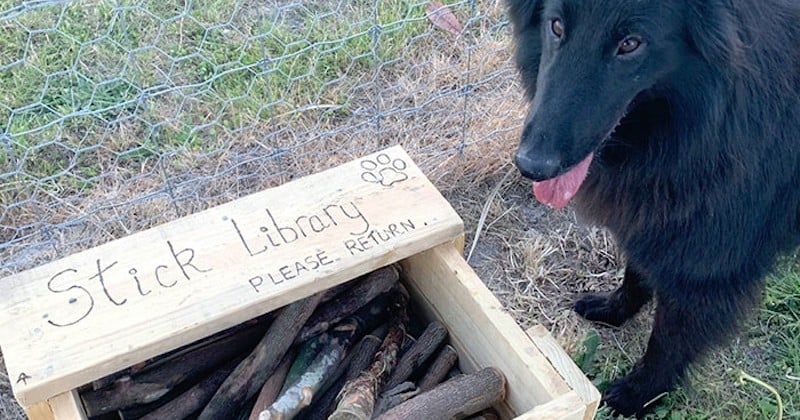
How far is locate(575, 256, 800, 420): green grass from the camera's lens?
6.28ft

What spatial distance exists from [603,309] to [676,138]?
2.46 feet

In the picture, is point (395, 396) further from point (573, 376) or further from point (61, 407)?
point (61, 407)

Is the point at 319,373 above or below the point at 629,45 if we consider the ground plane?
below

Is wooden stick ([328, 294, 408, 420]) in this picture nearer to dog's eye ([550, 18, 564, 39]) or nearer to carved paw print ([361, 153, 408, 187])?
carved paw print ([361, 153, 408, 187])

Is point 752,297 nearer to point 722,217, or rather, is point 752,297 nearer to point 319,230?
point 722,217

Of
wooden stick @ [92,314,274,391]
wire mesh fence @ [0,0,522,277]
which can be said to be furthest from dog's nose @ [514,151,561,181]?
wire mesh fence @ [0,0,522,277]

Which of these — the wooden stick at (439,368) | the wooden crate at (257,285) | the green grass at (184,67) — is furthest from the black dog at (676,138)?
the green grass at (184,67)

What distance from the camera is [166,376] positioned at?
145 centimetres

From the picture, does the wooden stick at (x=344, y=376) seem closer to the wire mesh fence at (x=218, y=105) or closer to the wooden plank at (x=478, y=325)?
the wooden plank at (x=478, y=325)

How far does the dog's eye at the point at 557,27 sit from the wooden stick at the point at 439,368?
63 cm

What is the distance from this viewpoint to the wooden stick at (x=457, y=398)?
133cm

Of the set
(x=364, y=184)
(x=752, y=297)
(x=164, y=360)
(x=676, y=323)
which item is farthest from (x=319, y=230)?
(x=752, y=297)

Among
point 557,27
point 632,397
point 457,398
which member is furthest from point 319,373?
point 632,397

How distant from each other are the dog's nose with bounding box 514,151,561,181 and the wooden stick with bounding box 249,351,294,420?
0.58 metres
